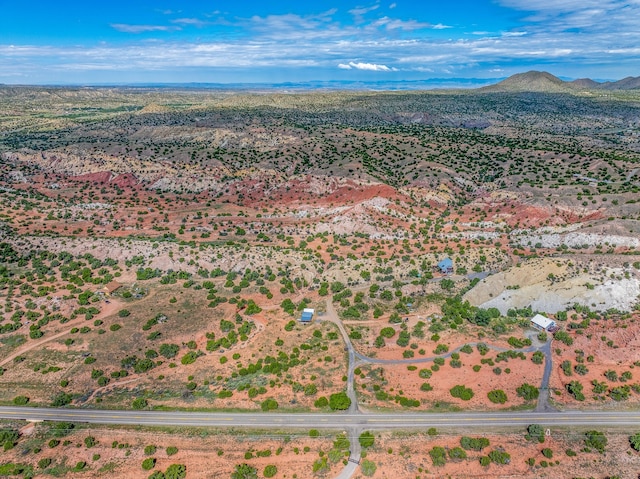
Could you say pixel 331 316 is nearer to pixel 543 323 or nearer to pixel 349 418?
pixel 349 418

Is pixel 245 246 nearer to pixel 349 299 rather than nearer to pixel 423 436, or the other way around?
pixel 349 299

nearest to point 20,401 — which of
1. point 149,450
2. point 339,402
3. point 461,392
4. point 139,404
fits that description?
point 139,404

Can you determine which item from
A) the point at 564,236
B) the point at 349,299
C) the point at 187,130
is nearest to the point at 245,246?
the point at 349,299

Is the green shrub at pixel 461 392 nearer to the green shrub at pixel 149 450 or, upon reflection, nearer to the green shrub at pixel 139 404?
the green shrub at pixel 149 450

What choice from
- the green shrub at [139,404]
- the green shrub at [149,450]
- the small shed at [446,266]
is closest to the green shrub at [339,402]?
the green shrub at [149,450]

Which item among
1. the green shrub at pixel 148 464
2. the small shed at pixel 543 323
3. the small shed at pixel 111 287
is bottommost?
the green shrub at pixel 148 464

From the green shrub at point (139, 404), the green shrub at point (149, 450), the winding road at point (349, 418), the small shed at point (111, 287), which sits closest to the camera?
the green shrub at point (149, 450)

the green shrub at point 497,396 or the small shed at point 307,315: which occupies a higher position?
the small shed at point 307,315

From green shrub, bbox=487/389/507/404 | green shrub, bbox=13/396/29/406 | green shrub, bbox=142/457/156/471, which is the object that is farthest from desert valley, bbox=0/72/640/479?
green shrub, bbox=487/389/507/404
